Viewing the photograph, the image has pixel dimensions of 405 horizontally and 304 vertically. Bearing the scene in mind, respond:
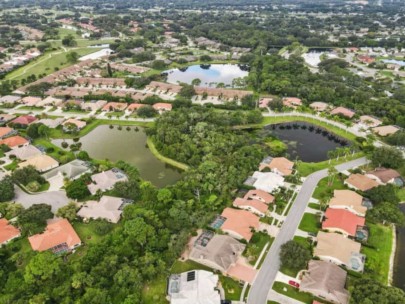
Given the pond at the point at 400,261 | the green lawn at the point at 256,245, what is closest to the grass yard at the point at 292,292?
the green lawn at the point at 256,245

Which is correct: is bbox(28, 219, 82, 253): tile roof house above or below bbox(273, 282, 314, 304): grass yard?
below

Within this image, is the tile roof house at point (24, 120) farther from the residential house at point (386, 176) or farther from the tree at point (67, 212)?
the residential house at point (386, 176)

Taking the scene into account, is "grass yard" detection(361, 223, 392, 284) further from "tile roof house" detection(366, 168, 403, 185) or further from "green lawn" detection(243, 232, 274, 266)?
"green lawn" detection(243, 232, 274, 266)

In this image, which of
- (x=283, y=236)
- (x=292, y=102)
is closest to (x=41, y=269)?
(x=283, y=236)

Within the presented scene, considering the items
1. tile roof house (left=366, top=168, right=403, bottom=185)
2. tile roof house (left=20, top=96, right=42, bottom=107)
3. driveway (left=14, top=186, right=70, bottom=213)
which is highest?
tile roof house (left=366, top=168, right=403, bottom=185)

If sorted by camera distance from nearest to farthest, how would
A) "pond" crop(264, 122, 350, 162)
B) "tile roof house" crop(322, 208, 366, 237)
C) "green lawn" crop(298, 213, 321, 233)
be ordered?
"tile roof house" crop(322, 208, 366, 237)
"green lawn" crop(298, 213, 321, 233)
"pond" crop(264, 122, 350, 162)

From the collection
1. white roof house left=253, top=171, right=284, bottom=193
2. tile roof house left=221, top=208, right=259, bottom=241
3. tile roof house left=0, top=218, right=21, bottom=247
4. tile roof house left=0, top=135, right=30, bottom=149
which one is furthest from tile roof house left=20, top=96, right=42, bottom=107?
tile roof house left=221, top=208, right=259, bottom=241

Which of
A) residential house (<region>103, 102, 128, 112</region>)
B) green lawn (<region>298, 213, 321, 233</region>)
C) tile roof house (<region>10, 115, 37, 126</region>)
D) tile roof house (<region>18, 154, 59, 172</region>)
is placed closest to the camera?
green lawn (<region>298, 213, 321, 233</region>)

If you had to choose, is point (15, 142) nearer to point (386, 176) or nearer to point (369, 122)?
point (386, 176)

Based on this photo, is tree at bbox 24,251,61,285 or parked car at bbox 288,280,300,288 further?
parked car at bbox 288,280,300,288
